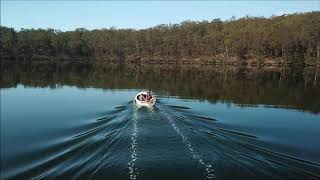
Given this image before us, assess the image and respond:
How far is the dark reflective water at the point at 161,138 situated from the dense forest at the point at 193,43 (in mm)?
89246

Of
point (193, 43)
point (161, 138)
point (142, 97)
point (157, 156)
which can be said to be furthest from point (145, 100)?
point (193, 43)

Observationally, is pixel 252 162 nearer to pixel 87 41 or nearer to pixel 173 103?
pixel 173 103

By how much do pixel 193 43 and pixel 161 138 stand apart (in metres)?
138

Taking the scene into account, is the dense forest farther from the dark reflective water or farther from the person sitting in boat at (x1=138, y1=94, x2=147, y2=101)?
the person sitting in boat at (x1=138, y1=94, x2=147, y2=101)

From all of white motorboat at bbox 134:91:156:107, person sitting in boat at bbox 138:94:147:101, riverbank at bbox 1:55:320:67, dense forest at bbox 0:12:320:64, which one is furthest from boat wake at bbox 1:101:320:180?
dense forest at bbox 0:12:320:64

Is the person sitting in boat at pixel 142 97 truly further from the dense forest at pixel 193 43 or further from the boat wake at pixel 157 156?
the dense forest at pixel 193 43

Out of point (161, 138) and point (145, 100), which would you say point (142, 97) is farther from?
point (161, 138)

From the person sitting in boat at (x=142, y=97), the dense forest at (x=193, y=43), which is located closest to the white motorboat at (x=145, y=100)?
the person sitting in boat at (x=142, y=97)

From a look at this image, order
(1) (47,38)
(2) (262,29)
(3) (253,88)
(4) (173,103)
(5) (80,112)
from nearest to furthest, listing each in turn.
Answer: (5) (80,112) < (4) (173,103) < (3) (253,88) < (2) (262,29) < (1) (47,38)

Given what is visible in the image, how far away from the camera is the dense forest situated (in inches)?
5276

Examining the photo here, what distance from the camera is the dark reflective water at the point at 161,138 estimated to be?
19.4 meters

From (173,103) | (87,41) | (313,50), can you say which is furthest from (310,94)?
(87,41)

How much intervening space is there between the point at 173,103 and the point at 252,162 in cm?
2509

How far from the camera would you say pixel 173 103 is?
45.4m
